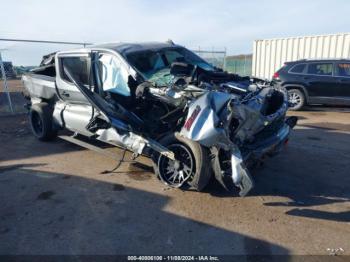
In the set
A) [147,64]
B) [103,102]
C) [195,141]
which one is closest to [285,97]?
[195,141]

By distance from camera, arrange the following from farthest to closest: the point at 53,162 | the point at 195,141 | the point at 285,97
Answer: the point at 53,162, the point at 285,97, the point at 195,141

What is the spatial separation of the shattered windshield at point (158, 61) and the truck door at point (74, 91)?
3.00ft

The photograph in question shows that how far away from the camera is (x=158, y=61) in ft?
17.4

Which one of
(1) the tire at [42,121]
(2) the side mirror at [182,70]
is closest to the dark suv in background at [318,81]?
(2) the side mirror at [182,70]

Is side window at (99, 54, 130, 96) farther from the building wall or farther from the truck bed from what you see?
the building wall

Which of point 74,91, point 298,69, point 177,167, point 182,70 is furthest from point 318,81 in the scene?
point 74,91

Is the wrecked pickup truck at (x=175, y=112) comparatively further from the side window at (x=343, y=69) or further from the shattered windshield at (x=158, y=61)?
the side window at (x=343, y=69)

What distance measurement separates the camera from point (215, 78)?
186 inches

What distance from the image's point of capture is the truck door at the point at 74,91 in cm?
550

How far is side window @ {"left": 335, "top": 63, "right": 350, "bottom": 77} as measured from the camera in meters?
9.91

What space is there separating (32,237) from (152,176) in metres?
1.98

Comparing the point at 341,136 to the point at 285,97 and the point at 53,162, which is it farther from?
the point at 53,162

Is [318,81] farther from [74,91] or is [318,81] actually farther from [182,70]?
[74,91]

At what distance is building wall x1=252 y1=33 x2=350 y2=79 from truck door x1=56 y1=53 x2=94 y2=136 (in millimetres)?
10655
